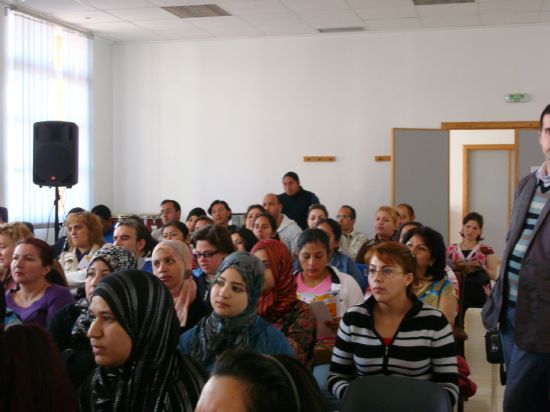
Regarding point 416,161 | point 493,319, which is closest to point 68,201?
point 416,161

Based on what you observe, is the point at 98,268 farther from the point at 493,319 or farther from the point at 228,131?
the point at 228,131

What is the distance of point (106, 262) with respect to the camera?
3.40m

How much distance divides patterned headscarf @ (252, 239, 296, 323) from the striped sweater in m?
0.49

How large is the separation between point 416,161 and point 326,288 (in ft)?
20.2

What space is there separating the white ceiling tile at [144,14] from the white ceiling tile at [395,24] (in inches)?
109

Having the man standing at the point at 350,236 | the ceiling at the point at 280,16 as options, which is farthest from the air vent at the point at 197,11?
the man standing at the point at 350,236

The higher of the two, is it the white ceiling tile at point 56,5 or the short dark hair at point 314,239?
the white ceiling tile at point 56,5

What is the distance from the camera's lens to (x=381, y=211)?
7.20 m

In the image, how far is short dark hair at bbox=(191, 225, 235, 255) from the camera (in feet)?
14.3

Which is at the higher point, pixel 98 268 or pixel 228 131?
pixel 228 131

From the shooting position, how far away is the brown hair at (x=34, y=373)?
1685 mm

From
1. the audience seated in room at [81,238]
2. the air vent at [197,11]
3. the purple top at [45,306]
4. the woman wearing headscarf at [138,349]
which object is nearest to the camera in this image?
the woman wearing headscarf at [138,349]

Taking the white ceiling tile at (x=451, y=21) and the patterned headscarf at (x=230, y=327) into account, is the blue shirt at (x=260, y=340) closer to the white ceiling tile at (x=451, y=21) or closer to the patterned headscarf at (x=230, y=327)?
the patterned headscarf at (x=230, y=327)

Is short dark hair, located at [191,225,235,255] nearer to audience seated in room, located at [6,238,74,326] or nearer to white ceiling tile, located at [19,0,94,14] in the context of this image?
audience seated in room, located at [6,238,74,326]
